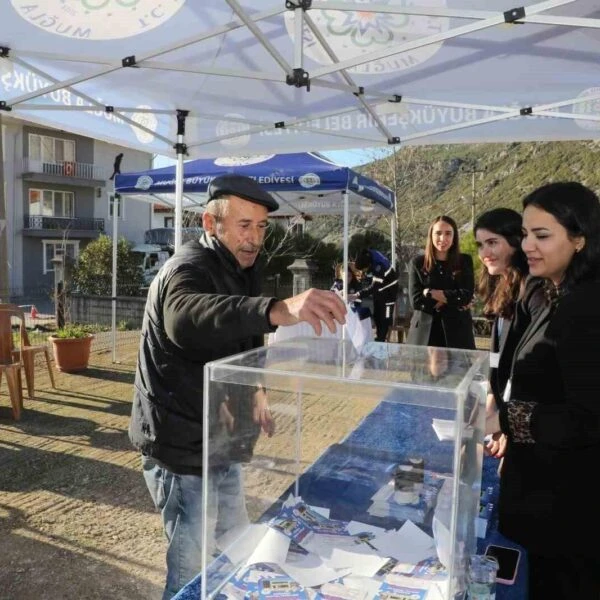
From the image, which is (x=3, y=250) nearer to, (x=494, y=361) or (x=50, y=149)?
(x=494, y=361)

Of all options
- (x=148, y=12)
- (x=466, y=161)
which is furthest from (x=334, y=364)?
(x=466, y=161)

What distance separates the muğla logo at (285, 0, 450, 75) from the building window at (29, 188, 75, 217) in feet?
90.8

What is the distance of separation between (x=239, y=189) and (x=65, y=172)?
29.0m

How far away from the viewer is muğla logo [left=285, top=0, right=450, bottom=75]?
2580 millimetres

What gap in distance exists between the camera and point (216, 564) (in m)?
1.31

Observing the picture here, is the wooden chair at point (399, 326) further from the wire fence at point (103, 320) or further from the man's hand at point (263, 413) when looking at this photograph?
the man's hand at point (263, 413)

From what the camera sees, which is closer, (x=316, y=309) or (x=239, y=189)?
(x=316, y=309)

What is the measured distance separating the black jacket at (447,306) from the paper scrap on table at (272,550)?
2.89m

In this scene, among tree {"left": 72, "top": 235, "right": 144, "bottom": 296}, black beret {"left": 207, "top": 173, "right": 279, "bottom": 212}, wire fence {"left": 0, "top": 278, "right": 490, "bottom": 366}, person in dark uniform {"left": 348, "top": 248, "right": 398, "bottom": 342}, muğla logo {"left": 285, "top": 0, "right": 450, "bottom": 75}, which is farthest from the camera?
tree {"left": 72, "top": 235, "right": 144, "bottom": 296}

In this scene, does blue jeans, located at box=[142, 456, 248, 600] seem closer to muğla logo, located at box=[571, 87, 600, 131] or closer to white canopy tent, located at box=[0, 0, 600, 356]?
white canopy tent, located at box=[0, 0, 600, 356]

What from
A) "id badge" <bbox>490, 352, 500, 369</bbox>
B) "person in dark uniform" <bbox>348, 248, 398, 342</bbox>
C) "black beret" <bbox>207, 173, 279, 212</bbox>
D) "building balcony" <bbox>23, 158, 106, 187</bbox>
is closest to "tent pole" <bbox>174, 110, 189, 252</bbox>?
"black beret" <bbox>207, 173, 279, 212</bbox>

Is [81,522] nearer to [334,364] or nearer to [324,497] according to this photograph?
[324,497]

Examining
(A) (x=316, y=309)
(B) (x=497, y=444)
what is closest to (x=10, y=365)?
(B) (x=497, y=444)

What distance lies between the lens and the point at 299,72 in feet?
7.93
